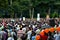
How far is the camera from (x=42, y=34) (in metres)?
13.5

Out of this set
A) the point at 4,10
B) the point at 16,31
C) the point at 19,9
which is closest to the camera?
the point at 16,31

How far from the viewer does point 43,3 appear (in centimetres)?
7656

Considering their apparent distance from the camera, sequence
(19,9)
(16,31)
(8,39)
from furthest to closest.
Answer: (19,9) < (16,31) < (8,39)

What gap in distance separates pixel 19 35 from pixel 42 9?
5886 cm

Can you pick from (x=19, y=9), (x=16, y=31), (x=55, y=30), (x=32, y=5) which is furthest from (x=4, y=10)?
(x=55, y=30)

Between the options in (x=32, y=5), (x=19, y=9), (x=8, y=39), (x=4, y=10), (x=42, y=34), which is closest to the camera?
(x=42, y=34)

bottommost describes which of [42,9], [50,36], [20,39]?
[42,9]

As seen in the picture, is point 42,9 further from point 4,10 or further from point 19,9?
point 4,10

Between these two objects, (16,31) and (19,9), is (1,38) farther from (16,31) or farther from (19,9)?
(19,9)

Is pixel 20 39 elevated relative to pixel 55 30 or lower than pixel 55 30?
lower

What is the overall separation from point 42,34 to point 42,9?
62.7 m

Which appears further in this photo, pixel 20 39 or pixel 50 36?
pixel 20 39

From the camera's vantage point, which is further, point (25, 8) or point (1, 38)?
point (25, 8)

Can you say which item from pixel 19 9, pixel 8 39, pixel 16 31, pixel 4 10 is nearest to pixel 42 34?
pixel 8 39
